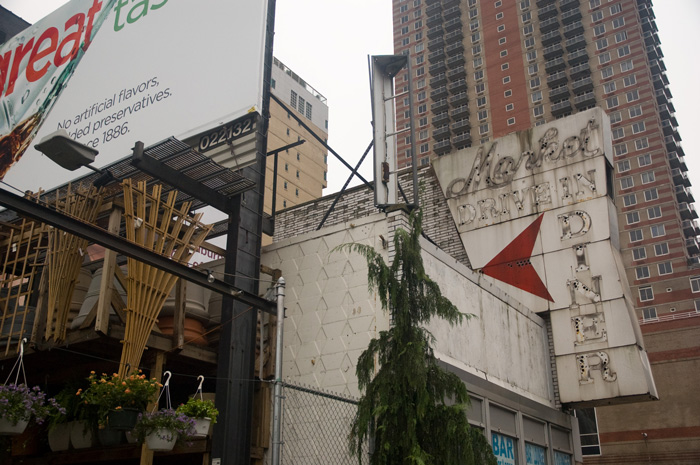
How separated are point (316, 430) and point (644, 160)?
64.7 m

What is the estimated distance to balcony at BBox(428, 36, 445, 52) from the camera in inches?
3561

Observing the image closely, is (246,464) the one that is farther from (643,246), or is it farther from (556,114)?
(556,114)

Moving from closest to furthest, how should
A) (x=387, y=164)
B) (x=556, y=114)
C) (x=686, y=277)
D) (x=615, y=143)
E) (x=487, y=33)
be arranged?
(x=387, y=164) < (x=686, y=277) < (x=615, y=143) < (x=556, y=114) < (x=487, y=33)

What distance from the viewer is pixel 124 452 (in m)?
13.1

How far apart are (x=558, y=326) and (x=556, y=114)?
63827 millimetres

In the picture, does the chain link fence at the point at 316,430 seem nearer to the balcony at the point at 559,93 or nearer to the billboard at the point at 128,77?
the billboard at the point at 128,77

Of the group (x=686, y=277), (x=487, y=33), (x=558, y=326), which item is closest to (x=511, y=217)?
(x=558, y=326)

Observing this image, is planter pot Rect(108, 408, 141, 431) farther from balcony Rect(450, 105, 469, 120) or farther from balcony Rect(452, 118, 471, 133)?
balcony Rect(450, 105, 469, 120)

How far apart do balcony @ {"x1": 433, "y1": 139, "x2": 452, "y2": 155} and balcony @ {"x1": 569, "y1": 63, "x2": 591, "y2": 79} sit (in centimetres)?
1654

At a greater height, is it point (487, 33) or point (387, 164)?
point (487, 33)

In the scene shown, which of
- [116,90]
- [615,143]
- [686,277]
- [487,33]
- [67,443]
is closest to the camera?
[67,443]

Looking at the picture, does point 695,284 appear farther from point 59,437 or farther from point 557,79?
point 59,437

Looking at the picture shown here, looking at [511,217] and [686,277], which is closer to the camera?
[511,217]

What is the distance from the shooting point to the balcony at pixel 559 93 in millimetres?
78125
